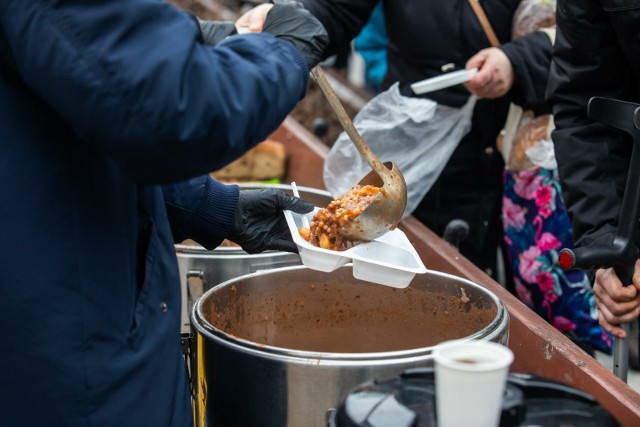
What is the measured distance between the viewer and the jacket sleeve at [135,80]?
1192mm

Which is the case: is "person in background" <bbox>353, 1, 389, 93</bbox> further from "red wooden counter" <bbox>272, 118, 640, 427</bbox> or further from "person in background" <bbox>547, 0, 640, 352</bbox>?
"person in background" <bbox>547, 0, 640, 352</bbox>

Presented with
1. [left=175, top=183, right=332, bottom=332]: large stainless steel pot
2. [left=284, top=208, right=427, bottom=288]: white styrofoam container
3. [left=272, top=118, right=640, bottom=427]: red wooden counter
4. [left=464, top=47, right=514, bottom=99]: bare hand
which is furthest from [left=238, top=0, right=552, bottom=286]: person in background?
[left=284, top=208, right=427, bottom=288]: white styrofoam container

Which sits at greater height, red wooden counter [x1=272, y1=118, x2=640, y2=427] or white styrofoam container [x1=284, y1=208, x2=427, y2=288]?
white styrofoam container [x1=284, y1=208, x2=427, y2=288]

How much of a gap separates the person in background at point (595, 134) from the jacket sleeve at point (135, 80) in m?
1.13

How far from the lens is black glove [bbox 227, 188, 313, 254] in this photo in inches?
80.4

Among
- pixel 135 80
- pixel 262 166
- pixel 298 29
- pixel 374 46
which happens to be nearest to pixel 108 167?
pixel 135 80

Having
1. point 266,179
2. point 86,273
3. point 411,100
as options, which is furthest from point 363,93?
point 86,273

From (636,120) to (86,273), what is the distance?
4.09 feet

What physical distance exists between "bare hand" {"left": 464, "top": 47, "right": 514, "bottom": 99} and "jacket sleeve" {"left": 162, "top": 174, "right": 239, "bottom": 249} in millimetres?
1140

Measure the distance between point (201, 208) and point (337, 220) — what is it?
0.33 m

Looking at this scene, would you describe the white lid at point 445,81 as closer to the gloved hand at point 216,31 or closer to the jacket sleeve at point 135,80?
the gloved hand at point 216,31

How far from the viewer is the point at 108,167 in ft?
4.70

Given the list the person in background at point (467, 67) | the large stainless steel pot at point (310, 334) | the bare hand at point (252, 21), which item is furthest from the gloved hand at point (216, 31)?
the person in background at point (467, 67)

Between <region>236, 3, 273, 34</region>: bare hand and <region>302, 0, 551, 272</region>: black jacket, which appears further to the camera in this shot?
<region>302, 0, 551, 272</region>: black jacket
